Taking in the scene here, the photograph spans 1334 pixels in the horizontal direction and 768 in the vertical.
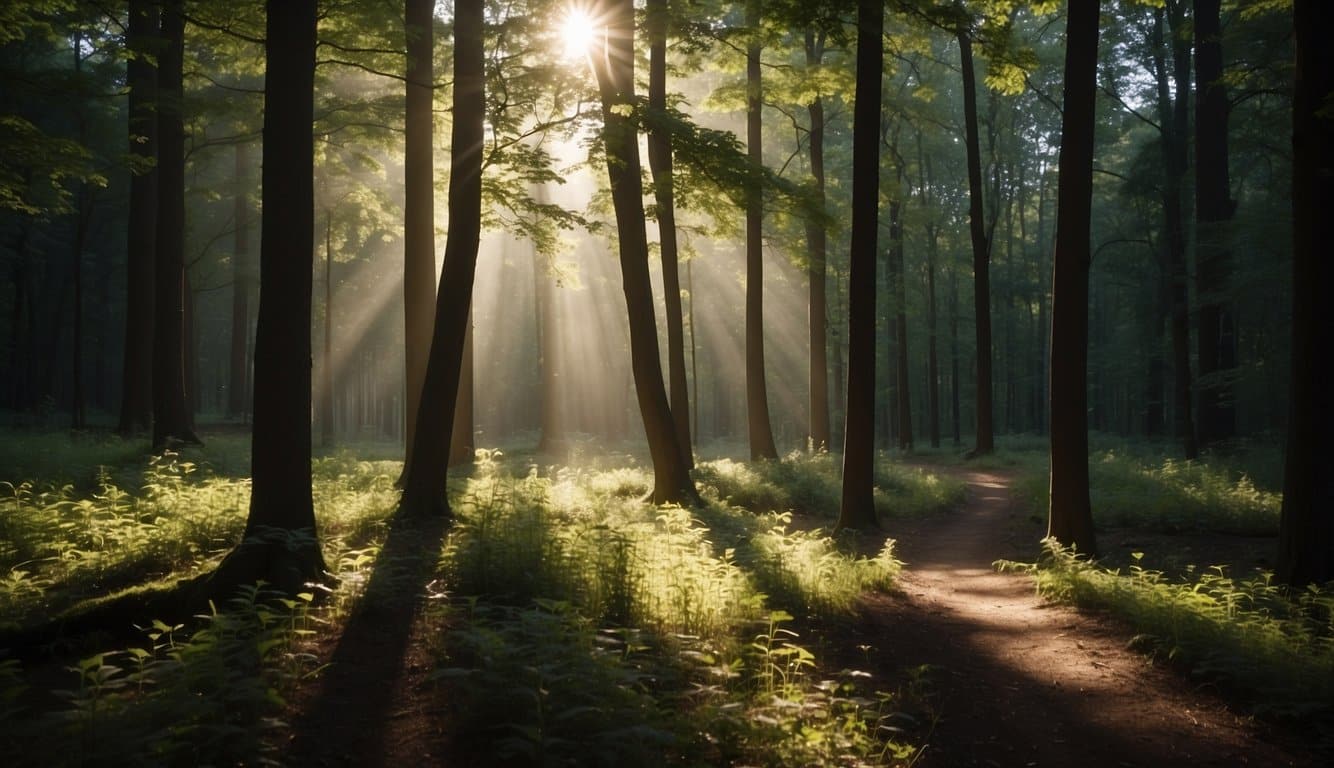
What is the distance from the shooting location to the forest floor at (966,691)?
4727 mm

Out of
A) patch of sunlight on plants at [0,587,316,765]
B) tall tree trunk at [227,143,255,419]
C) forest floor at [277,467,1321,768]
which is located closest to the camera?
patch of sunlight on plants at [0,587,316,765]

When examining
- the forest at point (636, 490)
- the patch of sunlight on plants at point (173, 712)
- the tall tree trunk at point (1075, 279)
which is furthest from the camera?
the tall tree trunk at point (1075, 279)

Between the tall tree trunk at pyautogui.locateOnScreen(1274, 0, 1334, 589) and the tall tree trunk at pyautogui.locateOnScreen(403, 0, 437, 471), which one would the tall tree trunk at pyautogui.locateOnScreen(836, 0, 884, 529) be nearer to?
the tall tree trunk at pyautogui.locateOnScreen(1274, 0, 1334, 589)

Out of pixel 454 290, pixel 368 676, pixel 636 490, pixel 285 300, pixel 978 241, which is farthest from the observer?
pixel 978 241

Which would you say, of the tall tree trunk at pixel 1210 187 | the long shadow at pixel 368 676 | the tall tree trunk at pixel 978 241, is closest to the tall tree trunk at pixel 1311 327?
the long shadow at pixel 368 676

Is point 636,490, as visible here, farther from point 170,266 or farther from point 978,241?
point 978,241

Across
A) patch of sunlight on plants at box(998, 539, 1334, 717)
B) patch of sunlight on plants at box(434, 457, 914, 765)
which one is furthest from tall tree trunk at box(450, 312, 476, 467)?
patch of sunlight on plants at box(998, 539, 1334, 717)

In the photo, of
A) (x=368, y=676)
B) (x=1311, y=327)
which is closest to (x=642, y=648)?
(x=368, y=676)

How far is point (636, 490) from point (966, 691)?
10.3 meters

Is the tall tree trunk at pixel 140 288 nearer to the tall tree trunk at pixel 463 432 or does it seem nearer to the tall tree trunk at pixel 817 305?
the tall tree trunk at pixel 463 432

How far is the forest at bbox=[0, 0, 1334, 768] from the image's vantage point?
489 cm

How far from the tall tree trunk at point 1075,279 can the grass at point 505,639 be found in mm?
3087

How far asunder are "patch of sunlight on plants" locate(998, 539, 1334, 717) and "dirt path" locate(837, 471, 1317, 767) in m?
0.24

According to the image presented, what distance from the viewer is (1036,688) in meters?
6.34
